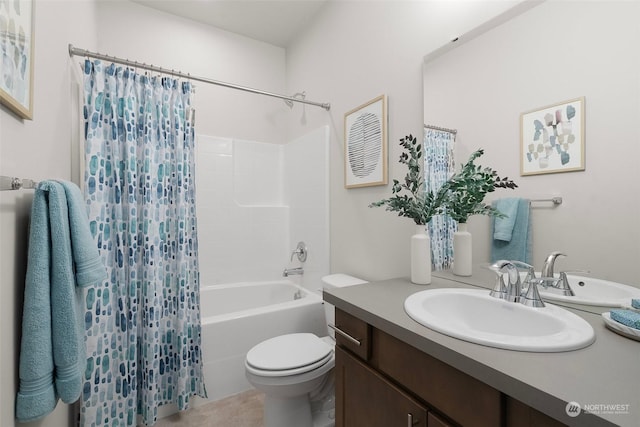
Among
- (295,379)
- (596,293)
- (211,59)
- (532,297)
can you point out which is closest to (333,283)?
(295,379)

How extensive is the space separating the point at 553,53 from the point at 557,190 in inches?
18.0

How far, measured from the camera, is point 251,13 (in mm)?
2357

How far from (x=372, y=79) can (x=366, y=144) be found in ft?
1.29

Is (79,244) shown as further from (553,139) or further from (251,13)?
(251,13)

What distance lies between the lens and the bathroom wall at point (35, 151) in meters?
0.68

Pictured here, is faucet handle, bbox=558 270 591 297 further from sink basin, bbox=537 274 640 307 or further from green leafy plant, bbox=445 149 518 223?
green leafy plant, bbox=445 149 518 223

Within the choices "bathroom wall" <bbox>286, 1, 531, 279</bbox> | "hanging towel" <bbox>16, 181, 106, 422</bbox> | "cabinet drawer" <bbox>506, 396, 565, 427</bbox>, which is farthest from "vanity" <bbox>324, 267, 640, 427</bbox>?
"hanging towel" <bbox>16, 181, 106, 422</bbox>

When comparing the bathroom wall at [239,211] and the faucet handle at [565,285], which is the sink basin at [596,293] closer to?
the faucet handle at [565,285]

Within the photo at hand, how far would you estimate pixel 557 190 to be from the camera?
0.95m

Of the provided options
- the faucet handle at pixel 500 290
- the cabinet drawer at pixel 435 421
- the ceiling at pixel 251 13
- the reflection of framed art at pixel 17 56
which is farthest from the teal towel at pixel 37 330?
the ceiling at pixel 251 13

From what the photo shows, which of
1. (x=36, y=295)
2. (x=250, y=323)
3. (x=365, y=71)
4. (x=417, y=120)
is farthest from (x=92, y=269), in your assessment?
(x=365, y=71)

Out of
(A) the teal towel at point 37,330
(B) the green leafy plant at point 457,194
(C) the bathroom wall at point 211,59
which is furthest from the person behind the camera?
(C) the bathroom wall at point 211,59

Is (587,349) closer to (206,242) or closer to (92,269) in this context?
(92,269)

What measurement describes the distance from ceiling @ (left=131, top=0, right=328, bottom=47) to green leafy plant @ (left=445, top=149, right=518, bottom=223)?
6.13 ft
